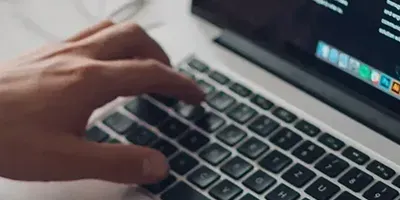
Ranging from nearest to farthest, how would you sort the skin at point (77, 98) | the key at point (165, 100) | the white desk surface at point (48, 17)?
the skin at point (77, 98), the key at point (165, 100), the white desk surface at point (48, 17)

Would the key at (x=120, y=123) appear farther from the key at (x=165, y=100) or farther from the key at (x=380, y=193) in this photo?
the key at (x=380, y=193)

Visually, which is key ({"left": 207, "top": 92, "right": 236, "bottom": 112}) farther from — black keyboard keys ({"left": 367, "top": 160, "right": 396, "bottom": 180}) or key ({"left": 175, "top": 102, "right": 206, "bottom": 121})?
black keyboard keys ({"left": 367, "top": 160, "right": 396, "bottom": 180})

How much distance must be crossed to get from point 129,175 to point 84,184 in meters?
0.05

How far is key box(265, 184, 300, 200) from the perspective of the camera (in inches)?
26.6

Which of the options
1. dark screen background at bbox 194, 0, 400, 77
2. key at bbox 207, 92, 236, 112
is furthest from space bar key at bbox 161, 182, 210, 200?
dark screen background at bbox 194, 0, 400, 77

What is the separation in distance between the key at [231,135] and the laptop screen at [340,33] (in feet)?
0.38

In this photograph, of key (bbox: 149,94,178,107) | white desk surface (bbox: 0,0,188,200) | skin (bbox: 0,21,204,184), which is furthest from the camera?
white desk surface (bbox: 0,0,188,200)

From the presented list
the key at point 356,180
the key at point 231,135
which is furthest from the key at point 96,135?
the key at point 356,180

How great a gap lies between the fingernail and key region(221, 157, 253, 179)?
0.17 ft

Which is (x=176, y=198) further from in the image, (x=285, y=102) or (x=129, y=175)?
(x=285, y=102)

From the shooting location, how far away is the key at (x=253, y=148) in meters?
0.71

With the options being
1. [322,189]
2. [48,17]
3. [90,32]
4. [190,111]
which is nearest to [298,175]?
[322,189]

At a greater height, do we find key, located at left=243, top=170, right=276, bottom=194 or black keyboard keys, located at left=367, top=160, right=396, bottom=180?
black keyboard keys, located at left=367, top=160, right=396, bottom=180

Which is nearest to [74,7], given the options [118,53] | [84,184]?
[118,53]
